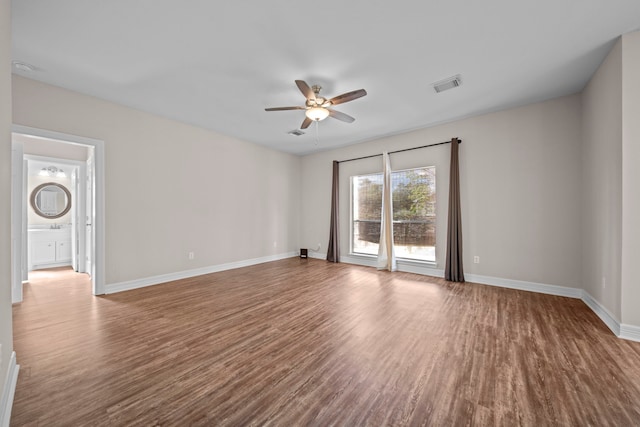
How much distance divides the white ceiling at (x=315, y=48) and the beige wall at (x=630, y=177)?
1.00 ft

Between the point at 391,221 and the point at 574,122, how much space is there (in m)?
3.06

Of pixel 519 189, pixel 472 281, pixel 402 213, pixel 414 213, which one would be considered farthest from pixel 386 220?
pixel 519 189

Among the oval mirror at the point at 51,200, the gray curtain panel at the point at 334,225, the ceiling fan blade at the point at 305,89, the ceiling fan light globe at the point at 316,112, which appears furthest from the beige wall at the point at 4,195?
the oval mirror at the point at 51,200

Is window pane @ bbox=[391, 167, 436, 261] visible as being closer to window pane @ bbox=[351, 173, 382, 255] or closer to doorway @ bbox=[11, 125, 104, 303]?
window pane @ bbox=[351, 173, 382, 255]

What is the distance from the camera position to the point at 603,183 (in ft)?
9.16

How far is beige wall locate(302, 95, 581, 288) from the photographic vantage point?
3.54 meters

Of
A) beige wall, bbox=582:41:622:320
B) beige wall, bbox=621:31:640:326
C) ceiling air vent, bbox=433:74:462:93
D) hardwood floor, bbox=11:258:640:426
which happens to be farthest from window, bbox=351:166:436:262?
beige wall, bbox=621:31:640:326

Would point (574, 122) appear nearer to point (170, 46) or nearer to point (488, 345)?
point (488, 345)

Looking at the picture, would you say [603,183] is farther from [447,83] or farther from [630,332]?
[447,83]

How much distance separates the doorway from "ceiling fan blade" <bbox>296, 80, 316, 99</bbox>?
315 centimetres

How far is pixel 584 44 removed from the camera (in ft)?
8.11

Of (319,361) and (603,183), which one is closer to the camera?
(319,361)

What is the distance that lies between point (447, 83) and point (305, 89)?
6.11 feet

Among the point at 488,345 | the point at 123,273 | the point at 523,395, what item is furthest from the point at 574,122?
the point at 123,273
